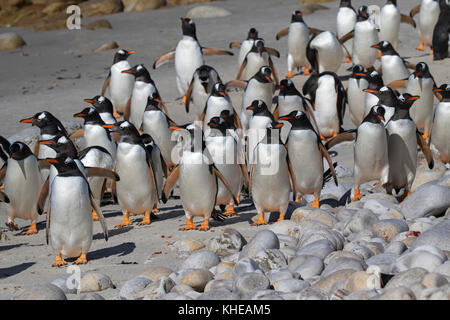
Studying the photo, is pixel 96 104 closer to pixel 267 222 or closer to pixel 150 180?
pixel 150 180

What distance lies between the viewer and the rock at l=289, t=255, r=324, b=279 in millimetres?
5102

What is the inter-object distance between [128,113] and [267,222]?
163 inches

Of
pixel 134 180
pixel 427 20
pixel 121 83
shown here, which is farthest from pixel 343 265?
pixel 427 20

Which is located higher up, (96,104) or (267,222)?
(96,104)

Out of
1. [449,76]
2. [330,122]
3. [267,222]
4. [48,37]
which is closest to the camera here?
[267,222]

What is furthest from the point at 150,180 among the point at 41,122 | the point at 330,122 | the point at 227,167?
the point at 330,122

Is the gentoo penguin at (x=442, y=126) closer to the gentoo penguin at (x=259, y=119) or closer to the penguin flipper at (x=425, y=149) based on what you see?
the penguin flipper at (x=425, y=149)

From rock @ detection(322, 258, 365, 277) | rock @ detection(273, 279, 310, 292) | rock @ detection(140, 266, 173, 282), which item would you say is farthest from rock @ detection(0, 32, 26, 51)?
rock @ detection(273, 279, 310, 292)

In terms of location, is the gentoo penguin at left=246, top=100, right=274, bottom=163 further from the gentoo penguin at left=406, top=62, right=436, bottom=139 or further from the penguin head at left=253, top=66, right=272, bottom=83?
the gentoo penguin at left=406, top=62, right=436, bottom=139

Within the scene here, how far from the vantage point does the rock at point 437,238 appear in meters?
5.32

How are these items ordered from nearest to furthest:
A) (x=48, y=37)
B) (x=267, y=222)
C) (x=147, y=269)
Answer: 1. (x=147, y=269)
2. (x=267, y=222)
3. (x=48, y=37)

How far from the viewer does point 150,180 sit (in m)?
7.13

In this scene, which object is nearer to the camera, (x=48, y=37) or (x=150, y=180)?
(x=150, y=180)
